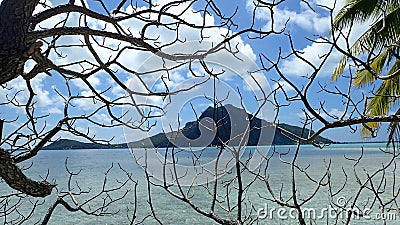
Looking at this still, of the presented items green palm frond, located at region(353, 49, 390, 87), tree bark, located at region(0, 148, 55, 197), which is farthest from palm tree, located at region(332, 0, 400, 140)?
tree bark, located at region(0, 148, 55, 197)

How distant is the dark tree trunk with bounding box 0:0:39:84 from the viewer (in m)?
0.98

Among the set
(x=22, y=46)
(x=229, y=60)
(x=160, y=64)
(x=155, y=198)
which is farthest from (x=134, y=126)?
(x=155, y=198)

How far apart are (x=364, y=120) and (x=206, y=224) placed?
7.79 meters

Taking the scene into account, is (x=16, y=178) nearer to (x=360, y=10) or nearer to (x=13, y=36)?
(x=13, y=36)

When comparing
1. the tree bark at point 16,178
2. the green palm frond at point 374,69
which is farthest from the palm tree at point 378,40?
the tree bark at point 16,178

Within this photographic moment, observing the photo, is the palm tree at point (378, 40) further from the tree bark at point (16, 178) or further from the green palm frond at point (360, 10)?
the tree bark at point (16, 178)

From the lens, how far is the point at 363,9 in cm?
577

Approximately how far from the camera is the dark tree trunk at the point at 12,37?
98 centimetres

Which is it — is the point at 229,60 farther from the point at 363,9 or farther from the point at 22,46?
the point at 363,9

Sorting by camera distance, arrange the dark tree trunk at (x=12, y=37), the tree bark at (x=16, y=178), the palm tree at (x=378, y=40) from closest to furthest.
A: the dark tree trunk at (x=12, y=37), the tree bark at (x=16, y=178), the palm tree at (x=378, y=40)

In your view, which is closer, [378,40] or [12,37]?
[12,37]

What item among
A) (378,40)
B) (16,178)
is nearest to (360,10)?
(378,40)

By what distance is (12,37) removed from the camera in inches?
38.9

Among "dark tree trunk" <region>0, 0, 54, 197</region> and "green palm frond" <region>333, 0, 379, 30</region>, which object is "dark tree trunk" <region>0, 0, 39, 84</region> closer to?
"dark tree trunk" <region>0, 0, 54, 197</region>
